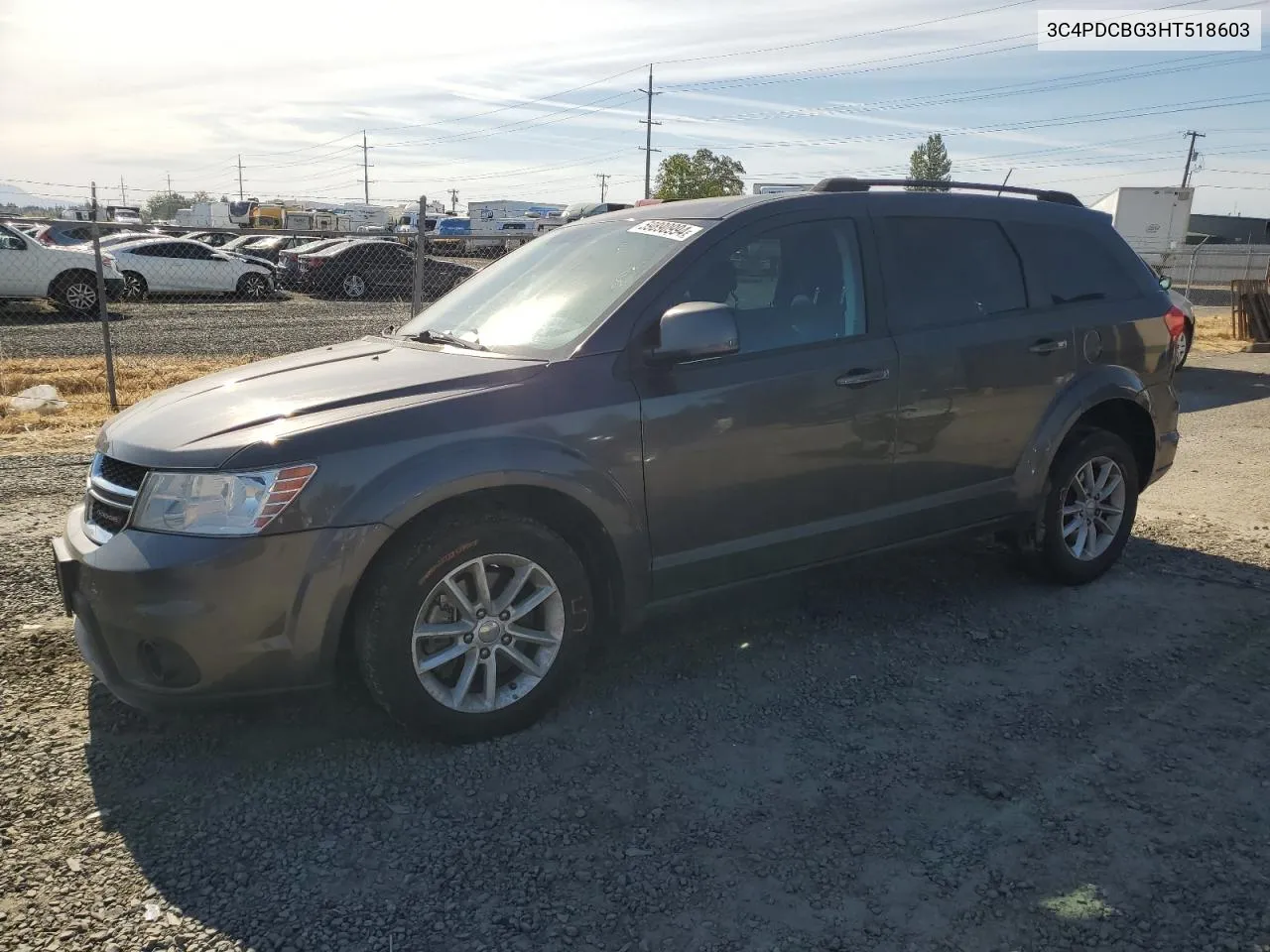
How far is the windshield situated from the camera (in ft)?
12.5

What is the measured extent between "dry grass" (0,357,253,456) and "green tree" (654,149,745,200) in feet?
164

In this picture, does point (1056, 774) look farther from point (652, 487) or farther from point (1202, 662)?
point (652, 487)

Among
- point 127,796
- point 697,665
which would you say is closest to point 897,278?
point 697,665

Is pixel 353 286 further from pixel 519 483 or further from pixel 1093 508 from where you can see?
pixel 519 483

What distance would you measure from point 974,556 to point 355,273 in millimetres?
22644

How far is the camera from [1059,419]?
4.70 meters

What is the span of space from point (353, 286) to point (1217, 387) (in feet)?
64.9

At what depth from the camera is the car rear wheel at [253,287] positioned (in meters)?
24.0

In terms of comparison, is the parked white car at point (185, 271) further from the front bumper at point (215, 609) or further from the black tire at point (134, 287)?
the front bumper at point (215, 609)

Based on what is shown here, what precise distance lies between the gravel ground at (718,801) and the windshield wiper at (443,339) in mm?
1358

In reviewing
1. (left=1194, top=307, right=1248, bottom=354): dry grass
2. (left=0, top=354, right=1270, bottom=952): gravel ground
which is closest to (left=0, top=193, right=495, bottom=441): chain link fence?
(left=0, top=354, right=1270, bottom=952): gravel ground

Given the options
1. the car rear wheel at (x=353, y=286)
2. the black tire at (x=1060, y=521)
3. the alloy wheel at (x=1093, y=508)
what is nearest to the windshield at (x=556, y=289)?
the black tire at (x=1060, y=521)

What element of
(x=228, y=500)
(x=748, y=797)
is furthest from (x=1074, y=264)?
(x=228, y=500)

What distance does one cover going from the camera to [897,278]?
4.30 meters
